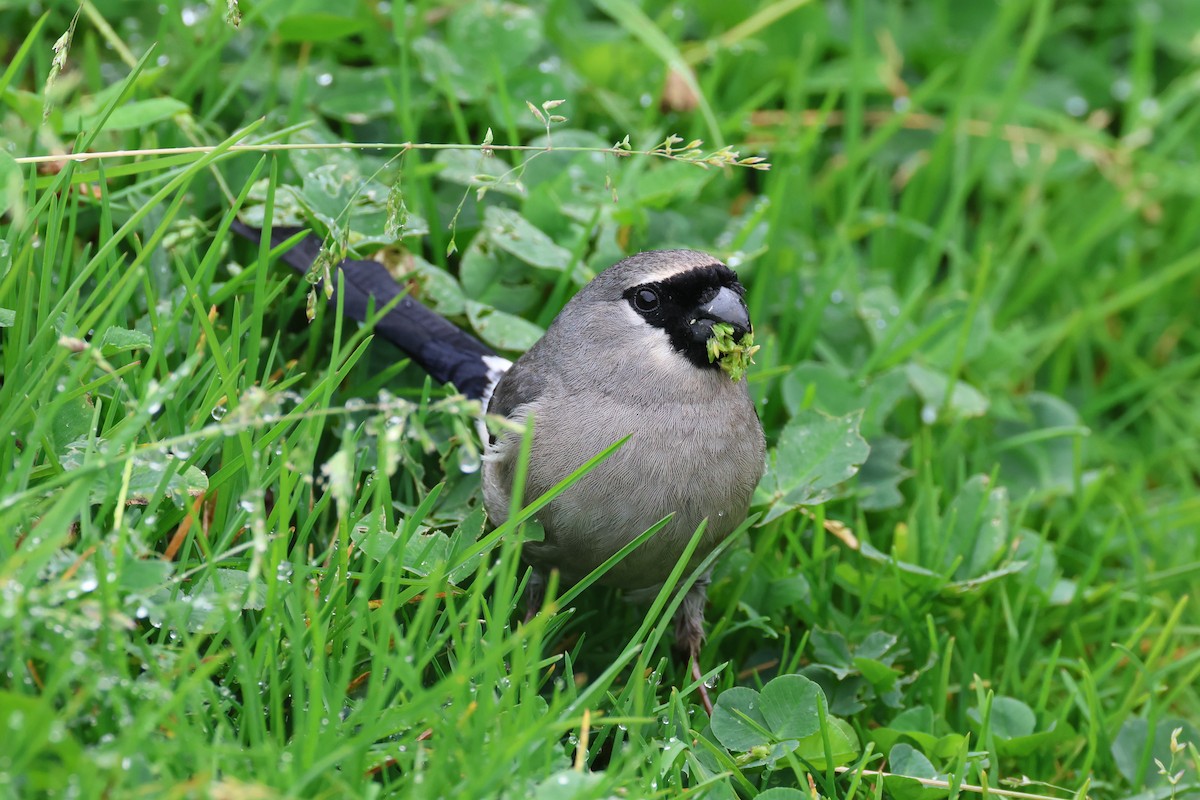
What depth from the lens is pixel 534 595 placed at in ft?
11.0

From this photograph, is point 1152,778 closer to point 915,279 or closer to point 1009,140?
point 915,279

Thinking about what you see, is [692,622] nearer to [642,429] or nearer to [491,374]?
[642,429]

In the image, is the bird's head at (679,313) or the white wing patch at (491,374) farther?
the white wing patch at (491,374)

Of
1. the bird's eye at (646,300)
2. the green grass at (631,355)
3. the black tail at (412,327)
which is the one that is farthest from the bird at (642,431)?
the black tail at (412,327)

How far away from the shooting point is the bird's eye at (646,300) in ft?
10.2

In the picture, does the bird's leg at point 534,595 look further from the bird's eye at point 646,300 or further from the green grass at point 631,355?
the bird's eye at point 646,300

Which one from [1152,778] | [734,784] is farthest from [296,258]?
[1152,778]

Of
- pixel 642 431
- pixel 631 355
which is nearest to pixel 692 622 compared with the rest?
pixel 642 431

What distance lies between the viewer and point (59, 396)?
8.05ft

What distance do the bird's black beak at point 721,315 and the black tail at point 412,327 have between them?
2.65 feet

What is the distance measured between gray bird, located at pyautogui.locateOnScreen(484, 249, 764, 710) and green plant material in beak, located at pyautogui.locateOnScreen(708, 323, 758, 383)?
23 mm

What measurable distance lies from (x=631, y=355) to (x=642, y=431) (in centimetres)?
21

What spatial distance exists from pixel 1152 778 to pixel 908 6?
11.9 ft

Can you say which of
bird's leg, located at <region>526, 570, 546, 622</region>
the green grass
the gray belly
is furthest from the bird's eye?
bird's leg, located at <region>526, 570, 546, 622</region>
